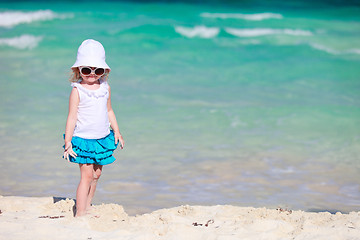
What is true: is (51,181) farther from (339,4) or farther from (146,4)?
(339,4)

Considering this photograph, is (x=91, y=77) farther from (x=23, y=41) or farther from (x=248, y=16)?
(x=248, y=16)

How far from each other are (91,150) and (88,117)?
0.23m

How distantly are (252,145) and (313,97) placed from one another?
352 centimetres

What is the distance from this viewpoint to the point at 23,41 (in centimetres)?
1508

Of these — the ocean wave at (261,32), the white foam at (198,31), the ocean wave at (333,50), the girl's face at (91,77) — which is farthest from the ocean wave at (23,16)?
the girl's face at (91,77)

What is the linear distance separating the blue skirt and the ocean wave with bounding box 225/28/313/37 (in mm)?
13639

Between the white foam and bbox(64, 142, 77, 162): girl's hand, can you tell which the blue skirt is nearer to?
bbox(64, 142, 77, 162): girl's hand

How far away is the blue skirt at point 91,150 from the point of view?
13.0ft

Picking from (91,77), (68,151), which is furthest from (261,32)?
(68,151)

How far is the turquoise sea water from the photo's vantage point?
564 centimetres

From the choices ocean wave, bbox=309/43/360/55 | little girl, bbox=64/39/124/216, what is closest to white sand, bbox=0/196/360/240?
little girl, bbox=64/39/124/216

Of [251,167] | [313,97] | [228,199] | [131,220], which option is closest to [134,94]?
[313,97]

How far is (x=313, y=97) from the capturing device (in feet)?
33.7

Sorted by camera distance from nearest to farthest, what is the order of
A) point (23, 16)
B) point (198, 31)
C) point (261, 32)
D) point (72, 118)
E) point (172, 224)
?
point (172, 224), point (72, 118), point (198, 31), point (261, 32), point (23, 16)
